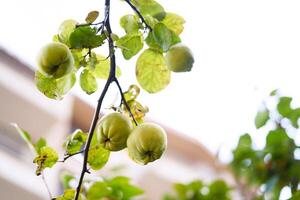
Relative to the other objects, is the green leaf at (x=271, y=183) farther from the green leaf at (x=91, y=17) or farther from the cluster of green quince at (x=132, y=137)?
the green leaf at (x=91, y=17)

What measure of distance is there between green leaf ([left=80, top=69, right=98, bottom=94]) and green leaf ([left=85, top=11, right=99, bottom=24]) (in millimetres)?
91

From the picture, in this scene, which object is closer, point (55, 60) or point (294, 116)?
point (55, 60)

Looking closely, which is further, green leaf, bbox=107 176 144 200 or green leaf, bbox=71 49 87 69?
green leaf, bbox=107 176 144 200

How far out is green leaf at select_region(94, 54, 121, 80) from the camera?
0.92 metres

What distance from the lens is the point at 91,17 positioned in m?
0.88

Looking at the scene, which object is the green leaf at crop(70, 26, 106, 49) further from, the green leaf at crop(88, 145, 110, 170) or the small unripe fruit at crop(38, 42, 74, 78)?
the green leaf at crop(88, 145, 110, 170)

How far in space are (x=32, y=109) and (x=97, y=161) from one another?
15.8ft

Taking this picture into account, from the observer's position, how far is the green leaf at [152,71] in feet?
2.95

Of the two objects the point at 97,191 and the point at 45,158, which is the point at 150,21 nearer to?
the point at 45,158

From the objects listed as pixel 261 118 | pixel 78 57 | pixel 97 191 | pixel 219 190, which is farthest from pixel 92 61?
pixel 219 190

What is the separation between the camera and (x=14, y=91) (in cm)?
540

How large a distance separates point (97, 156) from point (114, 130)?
125 millimetres

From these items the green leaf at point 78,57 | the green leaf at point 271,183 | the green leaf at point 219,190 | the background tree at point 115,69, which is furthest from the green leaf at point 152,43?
the green leaf at point 219,190

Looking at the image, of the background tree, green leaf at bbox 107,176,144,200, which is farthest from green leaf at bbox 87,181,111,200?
the background tree
